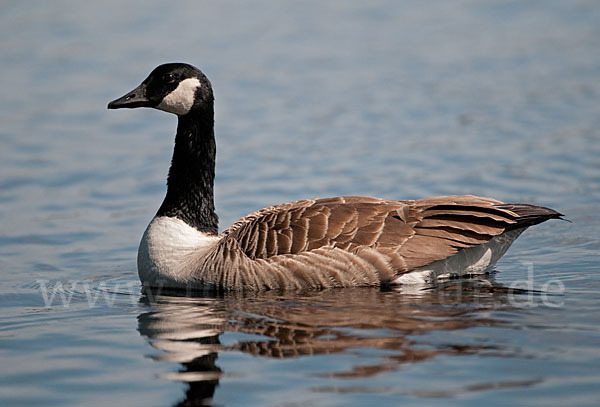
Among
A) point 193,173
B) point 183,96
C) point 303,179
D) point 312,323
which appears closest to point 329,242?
point 312,323

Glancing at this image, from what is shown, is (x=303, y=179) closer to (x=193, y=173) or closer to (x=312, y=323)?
(x=193, y=173)

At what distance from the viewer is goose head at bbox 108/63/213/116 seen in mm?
9938

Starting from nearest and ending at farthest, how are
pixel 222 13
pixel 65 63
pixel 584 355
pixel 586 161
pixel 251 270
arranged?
pixel 584 355
pixel 251 270
pixel 586 161
pixel 65 63
pixel 222 13

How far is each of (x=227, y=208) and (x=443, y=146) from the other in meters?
4.63

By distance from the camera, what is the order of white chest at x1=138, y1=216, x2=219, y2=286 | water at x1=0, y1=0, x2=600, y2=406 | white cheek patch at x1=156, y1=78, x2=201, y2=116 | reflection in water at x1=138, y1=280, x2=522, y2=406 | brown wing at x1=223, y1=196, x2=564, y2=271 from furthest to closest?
white cheek patch at x1=156, y1=78, x2=201, y2=116 < white chest at x1=138, y1=216, x2=219, y2=286 < brown wing at x1=223, y1=196, x2=564, y2=271 < reflection in water at x1=138, y1=280, x2=522, y2=406 < water at x1=0, y1=0, x2=600, y2=406

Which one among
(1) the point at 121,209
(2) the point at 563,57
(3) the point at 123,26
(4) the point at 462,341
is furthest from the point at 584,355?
(3) the point at 123,26

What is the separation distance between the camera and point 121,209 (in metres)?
13.6

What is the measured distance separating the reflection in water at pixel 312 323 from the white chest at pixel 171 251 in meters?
0.22

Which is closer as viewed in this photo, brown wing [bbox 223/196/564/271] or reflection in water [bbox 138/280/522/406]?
reflection in water [bbox 138/280/522/406]

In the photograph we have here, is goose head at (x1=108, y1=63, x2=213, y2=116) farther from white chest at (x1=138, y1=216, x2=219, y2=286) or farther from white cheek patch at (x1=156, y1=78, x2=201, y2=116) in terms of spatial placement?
white chest at (x1=138, y1=216, x2=219, y2=286)

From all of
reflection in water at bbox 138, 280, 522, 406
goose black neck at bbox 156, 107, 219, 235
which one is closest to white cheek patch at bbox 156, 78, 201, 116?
goose black neck at bbox 156, 107, 219, 235

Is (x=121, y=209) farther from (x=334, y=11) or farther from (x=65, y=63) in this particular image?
(x=334, y=11)

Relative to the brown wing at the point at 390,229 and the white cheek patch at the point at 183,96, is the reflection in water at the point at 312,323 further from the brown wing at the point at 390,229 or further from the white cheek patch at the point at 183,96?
the white cheek patch at the point at 183,96

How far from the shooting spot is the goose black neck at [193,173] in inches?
396
